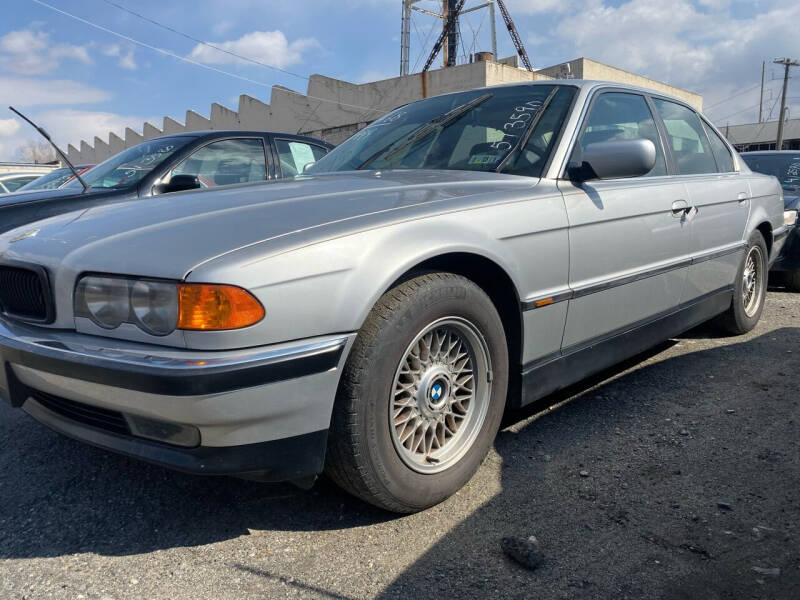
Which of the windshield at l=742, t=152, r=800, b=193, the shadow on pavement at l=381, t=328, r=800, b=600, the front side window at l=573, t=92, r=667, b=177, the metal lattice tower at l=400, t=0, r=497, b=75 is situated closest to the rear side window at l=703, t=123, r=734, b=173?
the front side window at l=573, t=92, r=667, b=177

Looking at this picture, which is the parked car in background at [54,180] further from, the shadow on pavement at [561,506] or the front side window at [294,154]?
the shadow on pavement at [561,506]

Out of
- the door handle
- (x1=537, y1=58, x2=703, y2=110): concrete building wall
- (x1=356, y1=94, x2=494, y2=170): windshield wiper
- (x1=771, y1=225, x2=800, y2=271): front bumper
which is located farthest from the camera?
(x1=537, y1=58, x2=703, y2=110): concrete building wall

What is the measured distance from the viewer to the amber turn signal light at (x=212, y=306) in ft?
5.58

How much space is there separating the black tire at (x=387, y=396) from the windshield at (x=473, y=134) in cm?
84

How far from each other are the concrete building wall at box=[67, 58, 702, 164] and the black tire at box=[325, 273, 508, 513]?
1958 centimetres

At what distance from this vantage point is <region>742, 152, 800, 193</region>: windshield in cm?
673

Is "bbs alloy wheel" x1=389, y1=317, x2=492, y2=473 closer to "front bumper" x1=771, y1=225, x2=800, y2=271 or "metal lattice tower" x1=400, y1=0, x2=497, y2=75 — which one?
"front bumper" x1=771, y1=225, x2=800, y2=271

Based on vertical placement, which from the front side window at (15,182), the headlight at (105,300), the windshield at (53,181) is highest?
the windshield at (53,181)

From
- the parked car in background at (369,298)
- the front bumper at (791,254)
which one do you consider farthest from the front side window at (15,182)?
the front bumper at (791,254)

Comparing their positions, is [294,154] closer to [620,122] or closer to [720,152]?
[620,122]

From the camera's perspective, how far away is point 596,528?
2111 millimetres

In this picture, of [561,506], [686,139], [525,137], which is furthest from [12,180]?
[561,506]

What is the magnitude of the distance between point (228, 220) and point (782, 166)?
6930 millimetres

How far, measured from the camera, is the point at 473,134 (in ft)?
9.93
